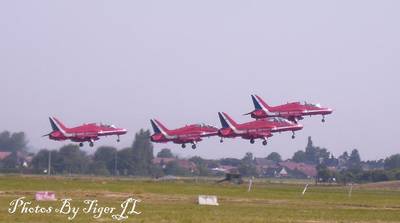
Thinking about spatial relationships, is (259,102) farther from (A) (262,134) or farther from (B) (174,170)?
(B) (174,170)

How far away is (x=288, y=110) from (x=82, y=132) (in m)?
29.5

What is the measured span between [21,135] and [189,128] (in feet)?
190

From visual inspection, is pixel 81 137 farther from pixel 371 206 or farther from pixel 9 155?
pixel 371 206

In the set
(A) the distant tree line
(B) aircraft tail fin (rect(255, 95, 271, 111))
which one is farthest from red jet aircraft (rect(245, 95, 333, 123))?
(A) the distant tree line

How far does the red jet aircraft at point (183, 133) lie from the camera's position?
12756 centimetres

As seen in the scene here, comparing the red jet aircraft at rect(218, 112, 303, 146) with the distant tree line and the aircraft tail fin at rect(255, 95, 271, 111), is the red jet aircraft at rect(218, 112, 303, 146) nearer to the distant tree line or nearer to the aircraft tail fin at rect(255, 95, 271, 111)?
the aircraft tail fin at rect(255, 95, 271, 111)

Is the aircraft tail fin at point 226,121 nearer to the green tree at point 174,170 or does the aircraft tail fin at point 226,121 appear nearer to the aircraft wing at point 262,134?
the aircraft wing at point 262,134

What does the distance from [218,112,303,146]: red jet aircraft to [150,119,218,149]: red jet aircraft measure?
432 cm

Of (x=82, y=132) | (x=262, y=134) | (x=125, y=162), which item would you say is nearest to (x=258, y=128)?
(x=262, y=134)

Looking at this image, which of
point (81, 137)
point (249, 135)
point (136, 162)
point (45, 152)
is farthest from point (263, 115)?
point (136, 162)

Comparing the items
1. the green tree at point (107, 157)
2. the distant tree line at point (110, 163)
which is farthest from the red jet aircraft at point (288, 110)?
the green tree at point (107, 157)

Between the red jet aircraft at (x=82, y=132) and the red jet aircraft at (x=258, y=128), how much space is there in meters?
15.2

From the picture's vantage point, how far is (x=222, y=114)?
12519 centimetres

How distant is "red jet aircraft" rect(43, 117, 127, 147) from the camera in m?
125
